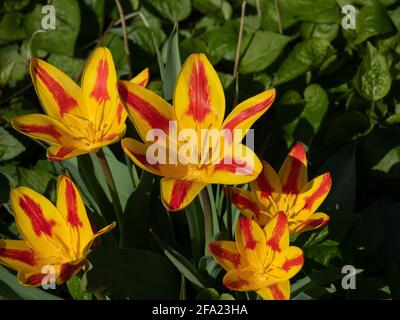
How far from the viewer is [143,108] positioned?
1.17 metres

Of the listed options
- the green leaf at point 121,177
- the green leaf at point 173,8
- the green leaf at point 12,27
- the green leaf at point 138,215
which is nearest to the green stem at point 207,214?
the green leaf at point 138,215

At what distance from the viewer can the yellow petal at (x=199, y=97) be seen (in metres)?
1.22

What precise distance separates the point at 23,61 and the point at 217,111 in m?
0.97

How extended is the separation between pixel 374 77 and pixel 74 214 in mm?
877

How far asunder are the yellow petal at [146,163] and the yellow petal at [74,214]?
16cm

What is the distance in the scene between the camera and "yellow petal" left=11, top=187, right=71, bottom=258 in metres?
1.25

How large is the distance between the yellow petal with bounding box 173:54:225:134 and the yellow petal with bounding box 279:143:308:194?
18 centimetres

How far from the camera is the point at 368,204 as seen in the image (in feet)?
6.11

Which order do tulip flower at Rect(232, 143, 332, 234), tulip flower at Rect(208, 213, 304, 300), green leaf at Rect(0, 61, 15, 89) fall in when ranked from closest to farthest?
tulip flower at Rect(208, 213, 304, 300)
tulip flower at Rect(232, 143, 332, 234)
green leaf at Rect(0, 61, 15, 89)

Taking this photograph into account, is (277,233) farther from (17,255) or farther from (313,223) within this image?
(17,255)

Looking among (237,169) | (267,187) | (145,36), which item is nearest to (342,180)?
(267,187)

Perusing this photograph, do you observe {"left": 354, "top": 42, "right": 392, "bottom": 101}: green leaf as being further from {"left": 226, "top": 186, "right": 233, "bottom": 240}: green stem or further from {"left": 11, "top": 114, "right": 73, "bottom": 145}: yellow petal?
{"left": 11, "top": 114, "right": 73, "bottom": 145}: yellow petal

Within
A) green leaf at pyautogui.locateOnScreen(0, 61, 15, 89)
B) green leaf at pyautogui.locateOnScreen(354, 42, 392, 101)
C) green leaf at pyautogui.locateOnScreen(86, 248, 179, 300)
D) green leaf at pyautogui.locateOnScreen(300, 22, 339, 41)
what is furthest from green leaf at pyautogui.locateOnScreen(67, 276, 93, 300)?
green leaf at pyautogui.locateOnScreen(300, 22, 339, 41)

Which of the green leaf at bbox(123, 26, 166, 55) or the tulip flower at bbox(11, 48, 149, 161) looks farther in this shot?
the green leaf at bbox(123, 26, 166, 55)
